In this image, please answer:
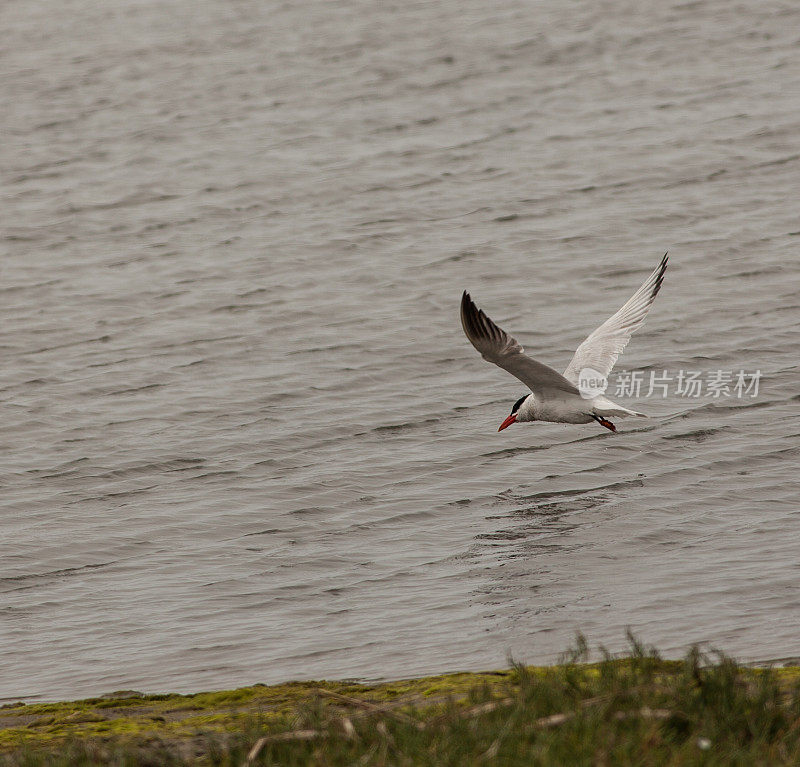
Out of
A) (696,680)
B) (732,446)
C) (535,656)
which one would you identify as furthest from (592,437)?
(696,680)

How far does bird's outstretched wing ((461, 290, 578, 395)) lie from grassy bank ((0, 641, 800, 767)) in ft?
17.8

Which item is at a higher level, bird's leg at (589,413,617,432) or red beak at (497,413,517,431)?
red beak at (497,413,517,431)

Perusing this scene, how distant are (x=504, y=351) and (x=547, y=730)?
277 inches

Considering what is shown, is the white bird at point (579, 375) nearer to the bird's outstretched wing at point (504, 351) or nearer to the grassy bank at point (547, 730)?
the bird's outstretched wing at point (504, 351)

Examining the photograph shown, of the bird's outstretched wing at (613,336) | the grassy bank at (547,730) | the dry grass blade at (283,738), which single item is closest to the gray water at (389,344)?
the bird's outstretched wing at (613,336)

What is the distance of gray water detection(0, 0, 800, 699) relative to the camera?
9688 mm

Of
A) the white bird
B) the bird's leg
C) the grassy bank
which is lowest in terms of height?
the bird's leg

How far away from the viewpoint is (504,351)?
39.6ft

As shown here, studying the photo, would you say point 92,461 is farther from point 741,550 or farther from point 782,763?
point 782,763

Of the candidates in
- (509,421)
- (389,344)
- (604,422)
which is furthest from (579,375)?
(389,344)

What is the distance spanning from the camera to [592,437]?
14.3m

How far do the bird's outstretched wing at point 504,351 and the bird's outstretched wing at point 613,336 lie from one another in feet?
1.59

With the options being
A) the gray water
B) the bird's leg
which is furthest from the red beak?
the bird's leg

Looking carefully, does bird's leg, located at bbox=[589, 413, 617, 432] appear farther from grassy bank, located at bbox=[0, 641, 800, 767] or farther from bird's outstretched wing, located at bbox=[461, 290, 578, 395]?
grassy bank, located at bbox=[0, 641, 800, 767]
